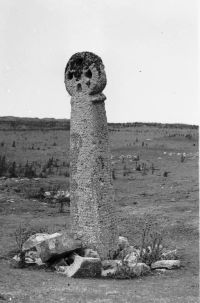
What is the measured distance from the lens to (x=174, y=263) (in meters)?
11.4

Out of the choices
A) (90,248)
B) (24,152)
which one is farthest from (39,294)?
(24,152)

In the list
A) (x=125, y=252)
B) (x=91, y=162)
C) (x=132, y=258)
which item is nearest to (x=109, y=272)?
(x=132, y=258)

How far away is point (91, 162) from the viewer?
37.6 feet

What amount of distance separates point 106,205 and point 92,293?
3196mm

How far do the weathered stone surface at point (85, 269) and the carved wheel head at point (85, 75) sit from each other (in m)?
3.66

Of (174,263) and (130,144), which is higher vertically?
(130,144)

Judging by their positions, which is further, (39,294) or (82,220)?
(82,220)

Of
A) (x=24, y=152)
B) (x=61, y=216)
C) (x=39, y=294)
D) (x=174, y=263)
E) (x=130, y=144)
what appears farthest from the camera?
(x=130, y=144)

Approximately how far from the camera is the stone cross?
449 inches

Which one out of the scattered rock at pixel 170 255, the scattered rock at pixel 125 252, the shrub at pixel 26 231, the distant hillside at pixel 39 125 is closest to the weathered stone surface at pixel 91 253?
the scattered rock at pixel 125 252

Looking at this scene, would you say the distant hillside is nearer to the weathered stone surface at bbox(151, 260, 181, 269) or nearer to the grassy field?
the grassy field

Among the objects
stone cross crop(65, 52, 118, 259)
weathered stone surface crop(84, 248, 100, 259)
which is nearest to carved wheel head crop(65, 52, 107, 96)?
stone cross crop(65, 52, 118, 259)

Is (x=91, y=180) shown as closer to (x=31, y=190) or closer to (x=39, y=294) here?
(x=39, y=294)

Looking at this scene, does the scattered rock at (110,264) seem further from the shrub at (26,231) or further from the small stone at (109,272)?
the shrub at (26,231)
